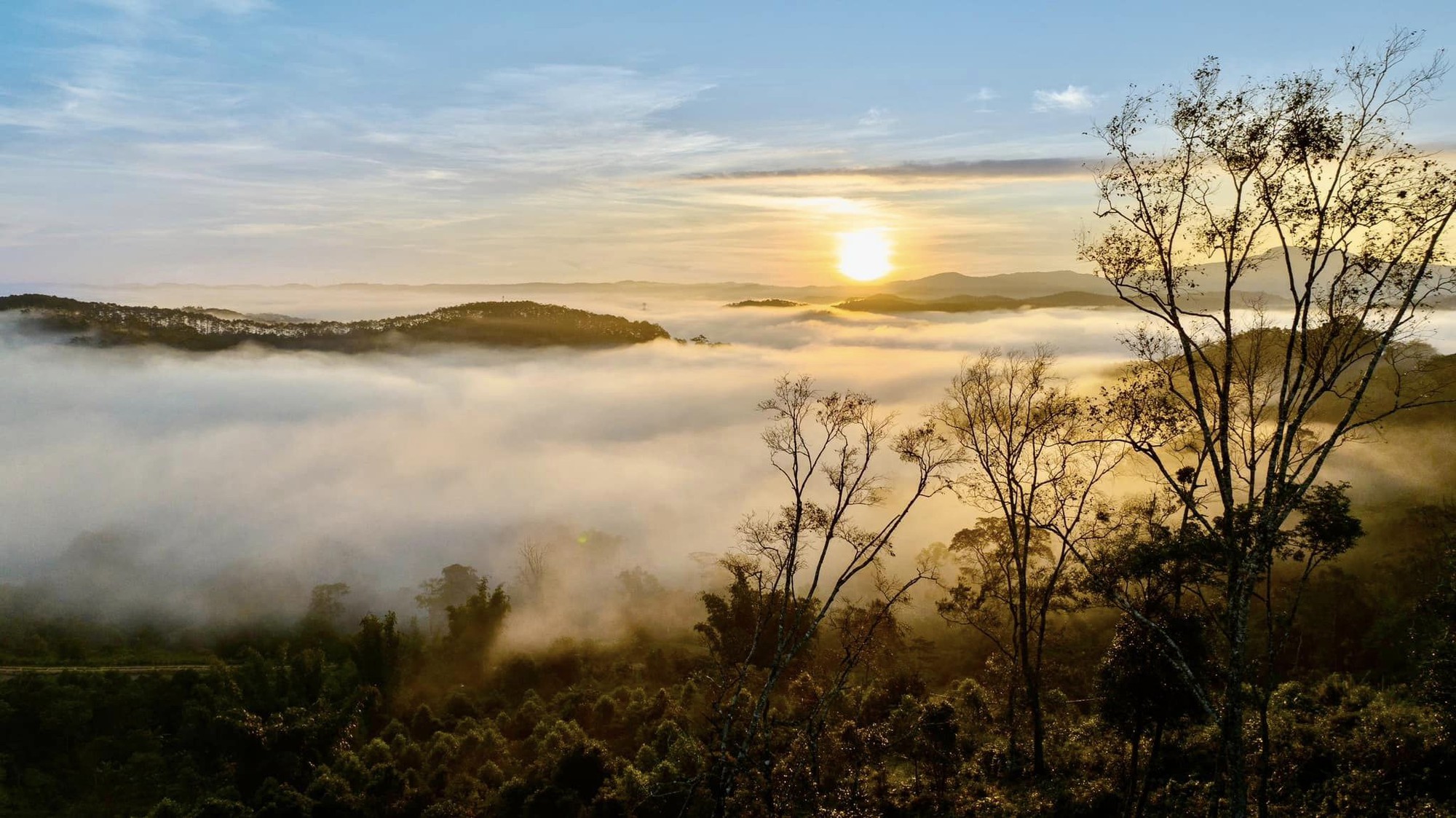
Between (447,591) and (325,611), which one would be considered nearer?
(325,611)

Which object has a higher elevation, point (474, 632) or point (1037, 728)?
point (1037, 728)

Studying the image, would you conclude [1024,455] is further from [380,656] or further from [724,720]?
[380,656]

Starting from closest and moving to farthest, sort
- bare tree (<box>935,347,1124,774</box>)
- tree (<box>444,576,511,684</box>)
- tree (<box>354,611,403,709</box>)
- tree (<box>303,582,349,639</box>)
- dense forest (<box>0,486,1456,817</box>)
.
→ dense forest (<box>0,486,1456,817</box>), bare tree (<box>935,347,1124,774</box>), tree (<box>354,611,403,709</box>), tree (<box>444,576,511,684</box>), tree (<box>303,582,349,639</box>)

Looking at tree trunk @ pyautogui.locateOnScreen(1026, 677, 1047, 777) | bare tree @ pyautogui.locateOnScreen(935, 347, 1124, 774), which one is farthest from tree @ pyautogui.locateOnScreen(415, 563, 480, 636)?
bare tree @ pyautogui.locateOnScreen(935, 347, 1124, 774)

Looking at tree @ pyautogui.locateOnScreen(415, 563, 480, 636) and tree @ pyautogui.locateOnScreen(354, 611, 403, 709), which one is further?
tree @ pyautogui.locateOnScreen(415, 563, 480, 636)

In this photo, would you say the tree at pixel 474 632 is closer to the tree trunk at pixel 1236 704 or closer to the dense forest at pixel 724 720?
the dense forest at pixel 724 720

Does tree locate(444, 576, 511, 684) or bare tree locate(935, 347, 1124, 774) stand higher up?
bare tree locate(935, 347, 1124, 774)

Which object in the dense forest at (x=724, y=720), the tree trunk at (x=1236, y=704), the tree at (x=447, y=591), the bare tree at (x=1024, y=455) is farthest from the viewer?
the tree at (x=447, y=591)

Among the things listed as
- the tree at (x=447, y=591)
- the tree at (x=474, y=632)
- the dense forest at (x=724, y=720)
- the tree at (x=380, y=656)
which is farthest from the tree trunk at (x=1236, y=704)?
the tree at (x=447, y=591)

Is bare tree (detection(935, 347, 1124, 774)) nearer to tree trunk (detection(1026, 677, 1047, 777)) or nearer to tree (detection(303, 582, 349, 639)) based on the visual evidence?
tree trunk (detection(1026, 677, 1047, 777))

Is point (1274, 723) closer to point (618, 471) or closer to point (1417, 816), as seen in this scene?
point (1417, 816)

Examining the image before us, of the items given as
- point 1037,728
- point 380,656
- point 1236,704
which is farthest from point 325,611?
point 1236,704

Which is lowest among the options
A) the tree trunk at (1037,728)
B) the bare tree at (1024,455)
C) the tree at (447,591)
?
the tree at (447,591)

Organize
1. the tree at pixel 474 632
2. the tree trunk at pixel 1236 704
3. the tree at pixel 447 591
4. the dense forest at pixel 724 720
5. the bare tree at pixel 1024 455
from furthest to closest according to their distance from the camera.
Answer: the tree at pixel 447 591 < the tree at pixel 474 632 < the bare tree at pixel 1024 455 < the dense forest at pixel 724 720 < the tree trunk at pixel 1236 704
